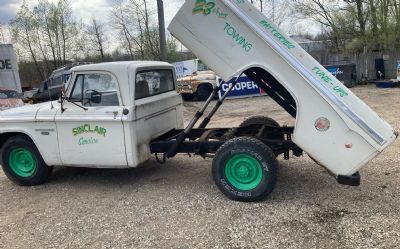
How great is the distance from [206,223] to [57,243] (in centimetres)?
168

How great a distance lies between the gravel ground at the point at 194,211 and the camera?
13.5ft

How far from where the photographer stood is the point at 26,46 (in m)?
35.8

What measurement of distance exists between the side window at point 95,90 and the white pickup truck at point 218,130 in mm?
15

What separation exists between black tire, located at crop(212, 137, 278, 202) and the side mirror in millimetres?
1884

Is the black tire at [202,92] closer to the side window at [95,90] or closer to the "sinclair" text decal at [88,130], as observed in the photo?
the side window at [95,90]

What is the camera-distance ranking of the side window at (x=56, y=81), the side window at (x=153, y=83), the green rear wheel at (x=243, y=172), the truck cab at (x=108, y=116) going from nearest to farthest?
1. the green rear wheel at (x=243, y=172)
2. the truck cab at (x=108, y=116)
3. the side window at (x=153, y=83)
4. the side window at (x=56, y=81)

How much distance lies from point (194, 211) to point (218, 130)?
1.86m

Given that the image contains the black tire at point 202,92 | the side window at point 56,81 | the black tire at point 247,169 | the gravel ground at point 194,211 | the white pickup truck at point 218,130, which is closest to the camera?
the gravel ground at point 194,211

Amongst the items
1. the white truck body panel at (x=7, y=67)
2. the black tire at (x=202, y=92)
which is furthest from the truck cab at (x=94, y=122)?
the white truck body panel at (x=7, y=67)

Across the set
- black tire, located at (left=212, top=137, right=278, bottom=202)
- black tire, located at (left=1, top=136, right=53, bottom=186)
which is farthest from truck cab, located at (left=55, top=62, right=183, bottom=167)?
black tire, located at (left=212, top=137, right=278, bottom=202)

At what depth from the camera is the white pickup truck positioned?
4.54 metres

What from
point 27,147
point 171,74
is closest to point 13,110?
point 27,147

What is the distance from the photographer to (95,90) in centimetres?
A: 559

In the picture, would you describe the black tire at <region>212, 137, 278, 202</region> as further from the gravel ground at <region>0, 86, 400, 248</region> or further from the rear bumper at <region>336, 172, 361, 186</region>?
the rear bumper at <region>336, 172, 361, 186</region>
